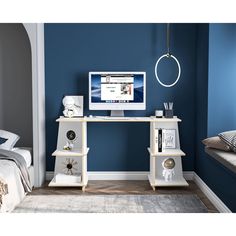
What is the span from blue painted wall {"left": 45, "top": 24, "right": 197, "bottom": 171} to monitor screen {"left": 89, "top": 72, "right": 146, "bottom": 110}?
25 cm

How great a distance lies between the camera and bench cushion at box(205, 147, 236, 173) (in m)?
3.28

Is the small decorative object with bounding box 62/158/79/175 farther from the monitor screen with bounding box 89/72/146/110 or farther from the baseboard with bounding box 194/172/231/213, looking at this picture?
the baseboard with bounding box 194/172/231/213

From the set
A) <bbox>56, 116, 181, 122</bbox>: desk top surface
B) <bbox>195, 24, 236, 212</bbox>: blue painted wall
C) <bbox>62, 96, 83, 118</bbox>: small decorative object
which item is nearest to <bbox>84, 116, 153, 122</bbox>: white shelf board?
<bbox>56, 116, 181, 122</bbox>: desk top surface

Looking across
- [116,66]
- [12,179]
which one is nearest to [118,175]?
[116,66]

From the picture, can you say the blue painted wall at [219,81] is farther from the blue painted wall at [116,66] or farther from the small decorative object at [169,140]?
the blue painted wall at [116,66]

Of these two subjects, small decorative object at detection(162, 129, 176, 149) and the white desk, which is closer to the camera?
the white desk

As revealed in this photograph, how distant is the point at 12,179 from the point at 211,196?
84.4 inches

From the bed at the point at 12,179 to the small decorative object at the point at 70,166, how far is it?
2.01 ft

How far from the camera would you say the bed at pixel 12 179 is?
11.6ft

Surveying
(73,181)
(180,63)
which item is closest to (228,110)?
(180,63)

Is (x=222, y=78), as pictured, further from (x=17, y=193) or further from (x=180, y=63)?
(x=17, y=193)

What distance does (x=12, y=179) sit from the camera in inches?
152

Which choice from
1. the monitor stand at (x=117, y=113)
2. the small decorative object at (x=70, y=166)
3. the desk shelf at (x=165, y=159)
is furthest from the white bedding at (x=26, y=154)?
the desk shelf at (x=165, y=159)

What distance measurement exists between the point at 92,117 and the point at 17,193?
1542 millimetres
